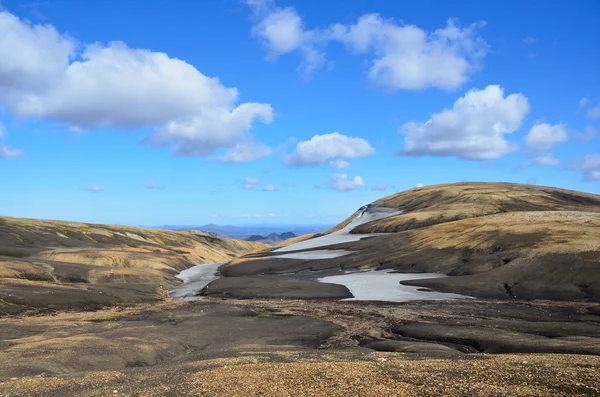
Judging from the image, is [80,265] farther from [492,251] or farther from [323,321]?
[492,251]

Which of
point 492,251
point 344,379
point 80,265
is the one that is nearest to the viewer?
point 344,379

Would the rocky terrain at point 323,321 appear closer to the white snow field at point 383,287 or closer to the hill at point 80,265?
the hill at point 80,265

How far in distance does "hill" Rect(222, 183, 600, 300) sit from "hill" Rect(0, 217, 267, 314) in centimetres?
1987

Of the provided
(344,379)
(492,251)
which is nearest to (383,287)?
(492,251)

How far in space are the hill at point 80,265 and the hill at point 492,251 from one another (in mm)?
19874

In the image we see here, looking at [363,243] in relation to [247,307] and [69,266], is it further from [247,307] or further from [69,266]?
[69,266]

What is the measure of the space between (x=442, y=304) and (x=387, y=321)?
11.4 meters

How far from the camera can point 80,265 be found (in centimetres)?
7625

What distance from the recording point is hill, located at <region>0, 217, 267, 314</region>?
→ 53.6 meters

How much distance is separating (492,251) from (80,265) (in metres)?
73.6

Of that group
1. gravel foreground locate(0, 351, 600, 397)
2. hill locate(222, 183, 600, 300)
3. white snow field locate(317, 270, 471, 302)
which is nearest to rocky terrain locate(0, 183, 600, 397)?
gravel foreground locate(0, 351, 600, 397)

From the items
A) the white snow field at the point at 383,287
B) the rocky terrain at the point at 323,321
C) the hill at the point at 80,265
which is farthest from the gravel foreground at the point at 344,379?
the hill at the point at 80,265

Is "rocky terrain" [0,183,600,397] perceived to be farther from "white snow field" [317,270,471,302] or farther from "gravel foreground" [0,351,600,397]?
"white snow field" [317,270,471,302]

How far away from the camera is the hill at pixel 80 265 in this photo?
53.6m
